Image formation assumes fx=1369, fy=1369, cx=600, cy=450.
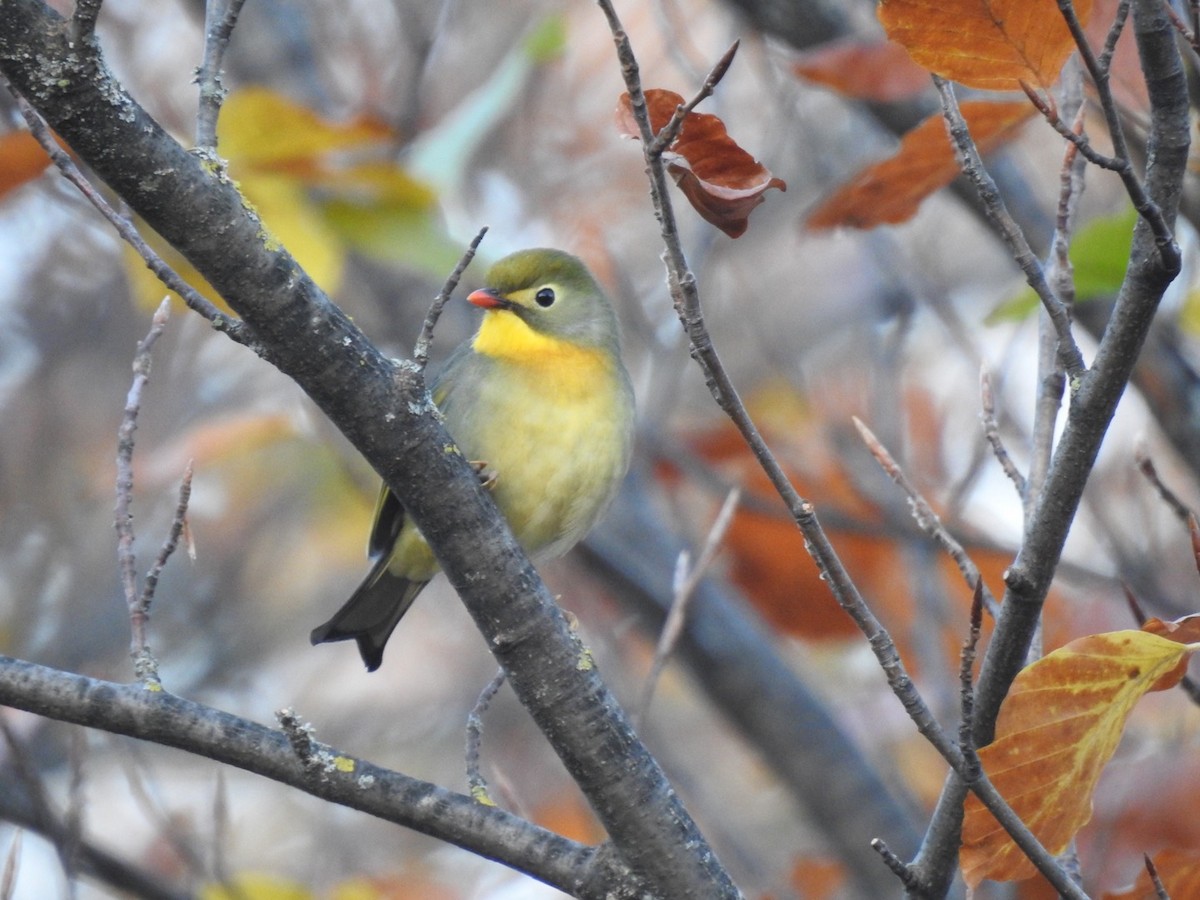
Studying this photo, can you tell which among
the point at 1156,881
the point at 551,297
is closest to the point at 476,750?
the point at 1156,881

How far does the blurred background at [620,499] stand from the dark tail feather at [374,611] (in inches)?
25.3

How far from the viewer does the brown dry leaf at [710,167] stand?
6.49 feet

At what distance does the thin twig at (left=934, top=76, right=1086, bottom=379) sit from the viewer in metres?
2.00

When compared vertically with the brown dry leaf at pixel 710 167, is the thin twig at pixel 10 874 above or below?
below

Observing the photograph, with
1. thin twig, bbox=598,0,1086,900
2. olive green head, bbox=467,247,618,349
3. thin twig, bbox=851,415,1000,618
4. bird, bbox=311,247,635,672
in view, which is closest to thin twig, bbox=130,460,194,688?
thin twig, bbox=598,0,1086,900

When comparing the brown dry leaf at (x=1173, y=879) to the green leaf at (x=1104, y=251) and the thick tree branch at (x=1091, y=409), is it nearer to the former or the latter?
the thick tree branch at (x=1091, y=409)

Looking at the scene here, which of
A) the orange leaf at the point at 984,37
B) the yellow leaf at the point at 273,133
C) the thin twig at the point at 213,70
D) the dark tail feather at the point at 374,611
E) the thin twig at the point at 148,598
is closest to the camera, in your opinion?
the orange leaf at the point at 984,37

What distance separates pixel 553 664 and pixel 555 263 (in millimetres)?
2518

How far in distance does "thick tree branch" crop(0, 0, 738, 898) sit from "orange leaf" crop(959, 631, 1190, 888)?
1.82ft

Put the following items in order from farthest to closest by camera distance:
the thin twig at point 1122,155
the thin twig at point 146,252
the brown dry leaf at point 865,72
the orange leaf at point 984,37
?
the brown dry leaf at point 865,72, the thin twig at point 146,252, the orange leaf at point 984,37, the thin twig at point 1122,155

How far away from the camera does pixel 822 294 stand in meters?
8.42

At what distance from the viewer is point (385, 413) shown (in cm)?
221

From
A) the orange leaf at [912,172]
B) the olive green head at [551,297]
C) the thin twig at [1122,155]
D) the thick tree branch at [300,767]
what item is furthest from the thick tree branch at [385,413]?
the olive green head at [551,297]

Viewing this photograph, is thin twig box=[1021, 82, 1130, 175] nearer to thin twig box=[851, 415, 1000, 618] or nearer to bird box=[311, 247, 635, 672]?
thin twig box=[851, 415, 1000, 618]
